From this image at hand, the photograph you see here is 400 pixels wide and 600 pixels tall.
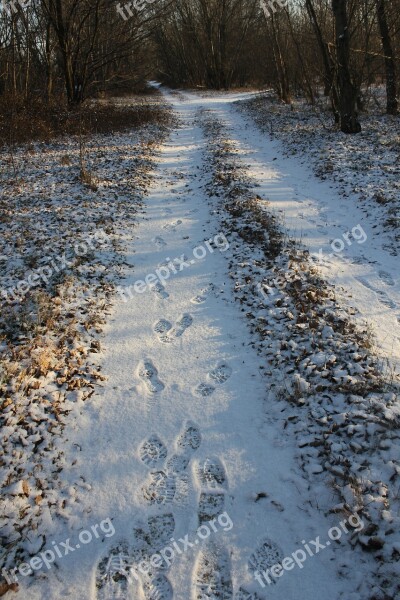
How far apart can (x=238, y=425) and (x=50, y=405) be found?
6.90 feet

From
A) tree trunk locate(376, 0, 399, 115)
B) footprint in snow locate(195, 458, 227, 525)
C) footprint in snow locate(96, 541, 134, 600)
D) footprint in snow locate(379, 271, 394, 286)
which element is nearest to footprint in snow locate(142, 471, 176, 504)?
footprint in snow locate(195, 458, 227, 525)

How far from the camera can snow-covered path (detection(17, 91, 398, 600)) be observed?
2852mm

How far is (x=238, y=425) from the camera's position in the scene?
4.00 metres

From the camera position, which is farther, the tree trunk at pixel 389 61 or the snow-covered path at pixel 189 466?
the tree trunk at pixel 389 61

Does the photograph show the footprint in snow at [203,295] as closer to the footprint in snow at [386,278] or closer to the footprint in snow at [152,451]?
the footprint in snow at [152,451]

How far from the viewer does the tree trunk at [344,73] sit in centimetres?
1290

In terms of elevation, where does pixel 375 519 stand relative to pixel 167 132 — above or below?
below

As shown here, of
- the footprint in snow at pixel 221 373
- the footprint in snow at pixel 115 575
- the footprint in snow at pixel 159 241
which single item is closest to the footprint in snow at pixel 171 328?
the footprint in snow at pixel 221 373

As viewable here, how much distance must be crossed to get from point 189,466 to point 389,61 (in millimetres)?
19884

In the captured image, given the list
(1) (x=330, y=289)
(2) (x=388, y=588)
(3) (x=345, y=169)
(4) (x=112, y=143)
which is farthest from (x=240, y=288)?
(4) (x=112, y=143)

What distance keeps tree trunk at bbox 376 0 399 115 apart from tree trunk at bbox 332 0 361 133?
2.40 metres

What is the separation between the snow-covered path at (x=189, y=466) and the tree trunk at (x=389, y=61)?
1550 cm

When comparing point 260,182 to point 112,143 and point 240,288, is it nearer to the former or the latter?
point 240,288

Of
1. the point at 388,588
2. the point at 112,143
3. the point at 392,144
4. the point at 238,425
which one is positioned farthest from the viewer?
the point at 112,143
